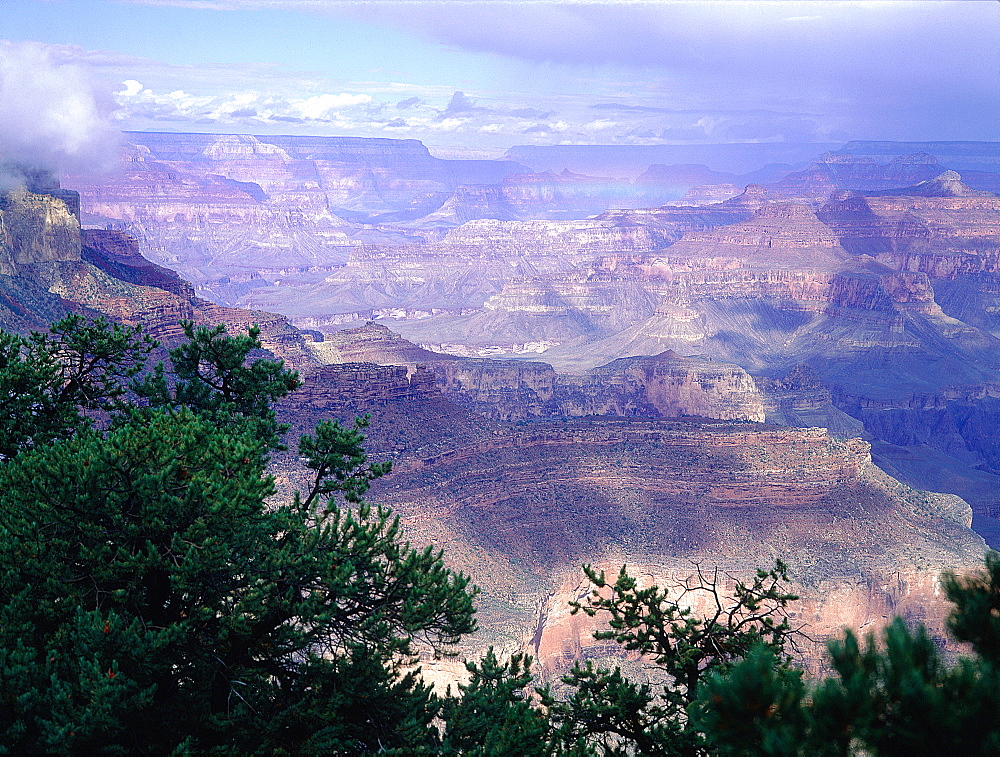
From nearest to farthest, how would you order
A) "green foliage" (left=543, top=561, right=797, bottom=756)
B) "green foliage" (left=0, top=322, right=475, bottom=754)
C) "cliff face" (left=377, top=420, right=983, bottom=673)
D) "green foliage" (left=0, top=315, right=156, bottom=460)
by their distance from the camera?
1. "green foliage" (left=0, top=322, right=475, bottom=754)
2. "green foliage" (left=543, top=561, right=797, bottom=756)
3. "green foliage" (left=0, top=315, right=156, bottom=460)
4. "cliff face" (left=377, top=420, right=983, bottom=673)

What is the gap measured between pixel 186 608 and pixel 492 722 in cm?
689

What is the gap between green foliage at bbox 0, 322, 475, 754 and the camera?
46.7ft

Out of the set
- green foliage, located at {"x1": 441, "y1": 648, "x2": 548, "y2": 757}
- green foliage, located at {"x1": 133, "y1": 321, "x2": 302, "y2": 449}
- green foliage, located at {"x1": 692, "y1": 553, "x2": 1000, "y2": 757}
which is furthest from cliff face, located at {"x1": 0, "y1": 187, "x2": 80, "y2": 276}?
green foliage, located at {"x1": 692, "y1": 553, "x2": 1000, "y2": 757}

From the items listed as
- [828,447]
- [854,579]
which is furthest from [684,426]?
[854,579]

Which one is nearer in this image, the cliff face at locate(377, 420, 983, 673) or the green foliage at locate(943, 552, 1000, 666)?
the green foliage at locate(943, 552, 1000, 666)

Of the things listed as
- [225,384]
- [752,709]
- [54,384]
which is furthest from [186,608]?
[752,709]

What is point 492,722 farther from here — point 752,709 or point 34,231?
point 34,231

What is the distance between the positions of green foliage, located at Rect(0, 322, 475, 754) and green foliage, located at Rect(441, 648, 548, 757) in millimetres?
558

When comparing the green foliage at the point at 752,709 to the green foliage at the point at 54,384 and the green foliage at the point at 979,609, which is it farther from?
the green foliage at the point at 54,384

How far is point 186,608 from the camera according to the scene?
1698 cm

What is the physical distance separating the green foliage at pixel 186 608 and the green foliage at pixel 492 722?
0.56 meters

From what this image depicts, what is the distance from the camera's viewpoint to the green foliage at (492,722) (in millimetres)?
16219

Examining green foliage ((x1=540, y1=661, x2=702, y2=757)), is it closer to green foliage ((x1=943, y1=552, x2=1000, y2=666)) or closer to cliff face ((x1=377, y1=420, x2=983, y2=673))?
green foliage ((x1=943, y1=552, x2=1000, y2=666))

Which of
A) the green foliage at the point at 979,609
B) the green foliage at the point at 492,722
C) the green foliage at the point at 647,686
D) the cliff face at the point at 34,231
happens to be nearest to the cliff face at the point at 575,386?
the cliff face at the point at 34,231
